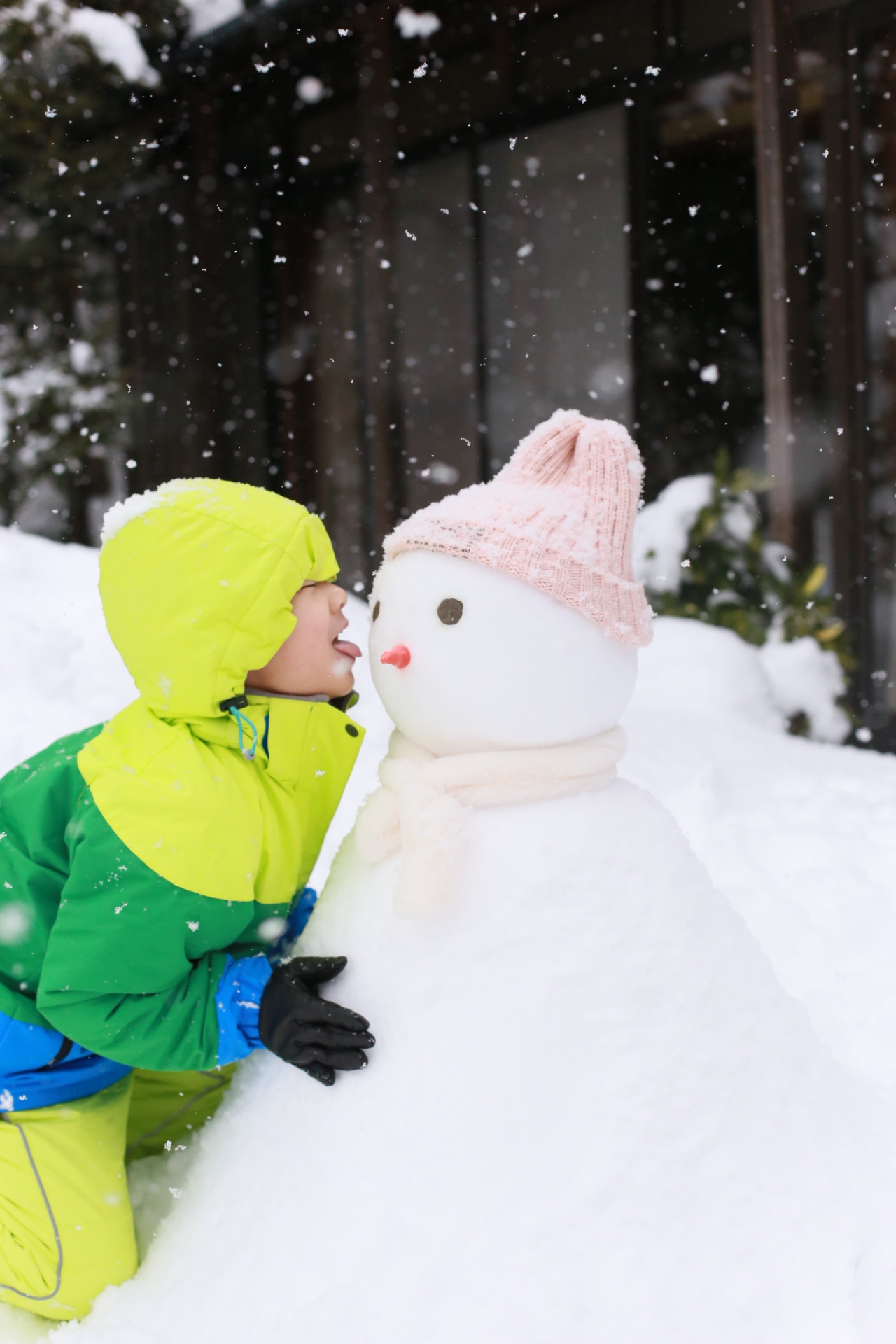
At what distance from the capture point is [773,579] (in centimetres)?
454

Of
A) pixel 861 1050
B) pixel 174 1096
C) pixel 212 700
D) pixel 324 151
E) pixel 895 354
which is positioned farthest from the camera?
pixel 324 151

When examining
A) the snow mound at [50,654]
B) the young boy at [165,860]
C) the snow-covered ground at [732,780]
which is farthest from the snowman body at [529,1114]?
the snow mound at [50,654]

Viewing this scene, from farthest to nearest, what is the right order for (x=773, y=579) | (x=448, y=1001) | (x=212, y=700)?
(x=773, y=579), (x=212, y=700), (x=448, y=1001)

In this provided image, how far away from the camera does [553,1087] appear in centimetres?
138

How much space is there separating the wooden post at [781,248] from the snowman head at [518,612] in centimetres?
348

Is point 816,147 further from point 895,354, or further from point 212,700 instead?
point 212,700

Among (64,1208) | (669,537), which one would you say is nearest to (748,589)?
(669,537)

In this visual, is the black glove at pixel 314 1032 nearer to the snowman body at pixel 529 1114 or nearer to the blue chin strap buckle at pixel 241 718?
the snowman body at pixel 529 1114

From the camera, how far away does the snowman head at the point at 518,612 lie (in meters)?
1.45

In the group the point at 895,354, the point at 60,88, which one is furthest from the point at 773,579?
the point at 60,88

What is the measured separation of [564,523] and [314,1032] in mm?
753

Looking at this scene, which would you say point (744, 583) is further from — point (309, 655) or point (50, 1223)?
point (50, 1223)

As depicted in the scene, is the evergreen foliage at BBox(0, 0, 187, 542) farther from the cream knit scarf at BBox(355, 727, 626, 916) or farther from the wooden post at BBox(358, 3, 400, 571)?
the cream knit scarf at BBox(355, 727, 626, 916)

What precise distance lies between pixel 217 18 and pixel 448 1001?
6.70m
